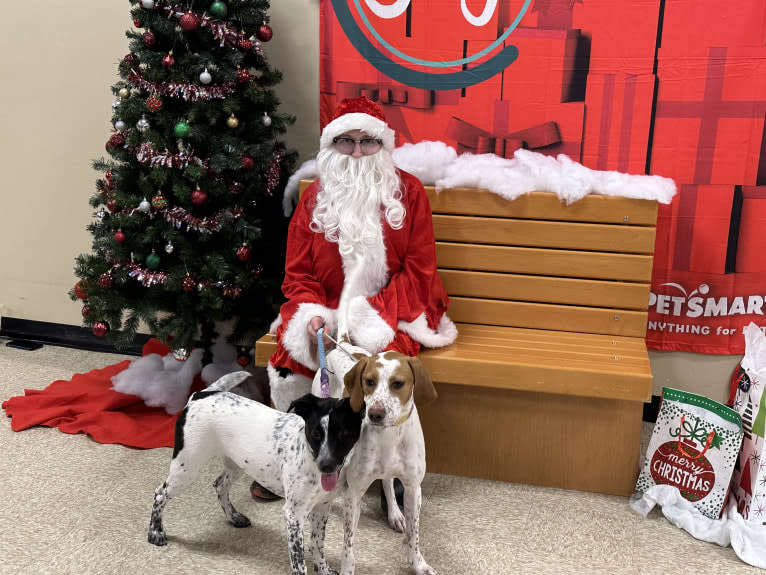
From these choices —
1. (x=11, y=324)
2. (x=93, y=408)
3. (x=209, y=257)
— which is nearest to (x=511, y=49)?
(x=209, y=257)

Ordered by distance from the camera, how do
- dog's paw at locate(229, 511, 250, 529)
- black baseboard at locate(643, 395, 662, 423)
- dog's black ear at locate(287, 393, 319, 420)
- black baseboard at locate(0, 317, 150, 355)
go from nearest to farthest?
dog's black ear at locate(287, 393, 319, 420)
dog's paw at locate(229, 511, 250, 529)
black baseboard at locate(643, 395, 662, 423)
black baseboard at locate(0, 317, 150, 355)

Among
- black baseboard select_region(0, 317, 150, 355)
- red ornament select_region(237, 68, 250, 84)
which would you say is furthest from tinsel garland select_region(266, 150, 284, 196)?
black baseboard select_region(0, 317, 150, 355)

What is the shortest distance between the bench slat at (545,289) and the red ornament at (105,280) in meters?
1.48

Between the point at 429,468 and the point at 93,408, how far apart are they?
1605 millimetres

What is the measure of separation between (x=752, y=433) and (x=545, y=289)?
3.13 feet

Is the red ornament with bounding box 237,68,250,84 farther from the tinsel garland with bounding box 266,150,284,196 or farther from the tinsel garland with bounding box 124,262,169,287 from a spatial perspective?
the tinsel garland with bounding box 124,262,169,287

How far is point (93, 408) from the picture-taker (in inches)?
132


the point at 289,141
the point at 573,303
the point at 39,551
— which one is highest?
the point at 289,141

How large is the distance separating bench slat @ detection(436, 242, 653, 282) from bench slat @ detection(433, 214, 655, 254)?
0.10ft

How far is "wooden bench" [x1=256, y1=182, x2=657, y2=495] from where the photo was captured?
106 inches

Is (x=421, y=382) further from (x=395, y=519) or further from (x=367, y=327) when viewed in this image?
(x=395, y=519)

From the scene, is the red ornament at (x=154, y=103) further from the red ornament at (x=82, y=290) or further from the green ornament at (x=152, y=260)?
the red ornament at (x=82, y=290)

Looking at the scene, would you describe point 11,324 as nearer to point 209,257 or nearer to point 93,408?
point 93,408

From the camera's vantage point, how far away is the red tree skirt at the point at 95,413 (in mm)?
3144
